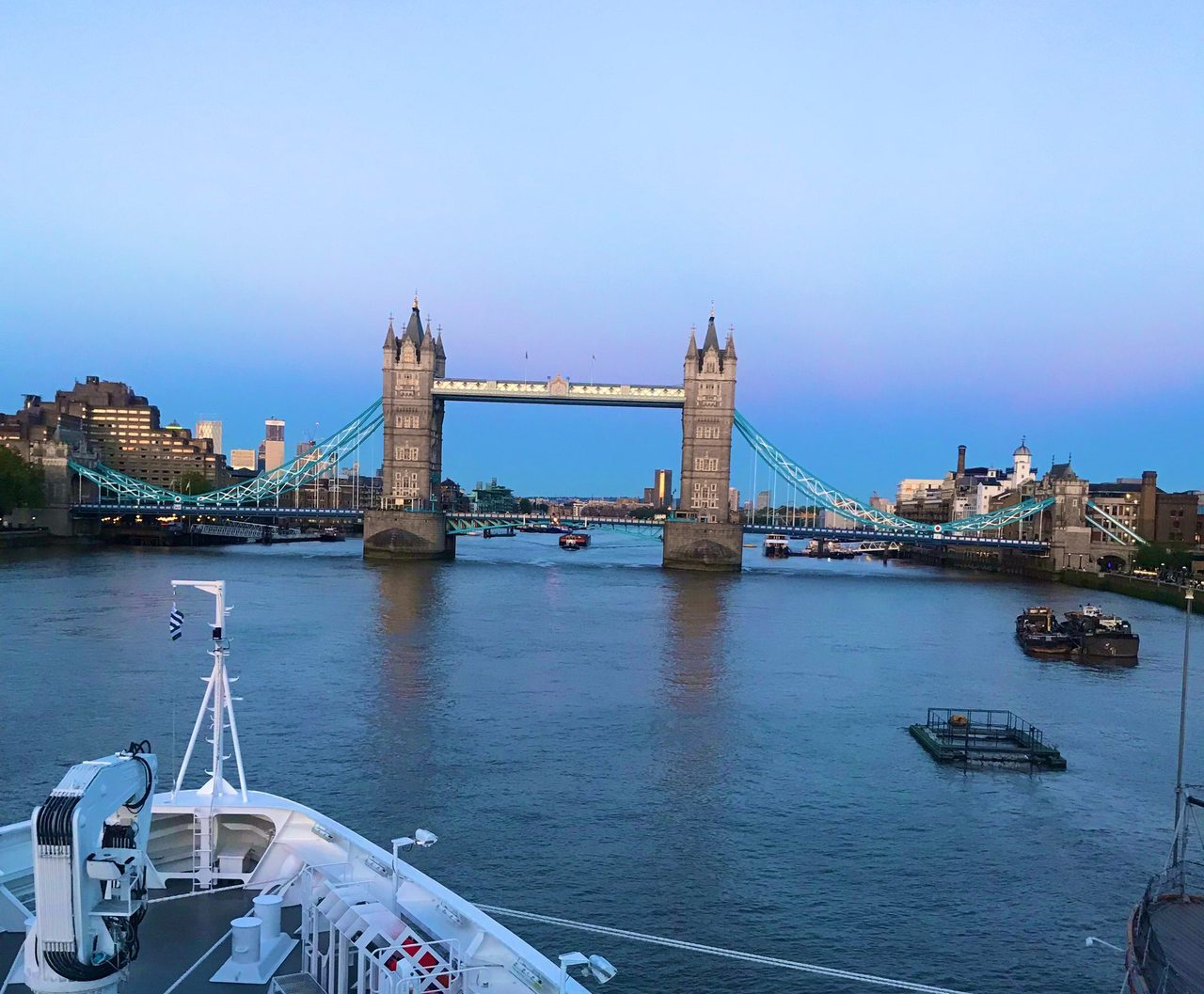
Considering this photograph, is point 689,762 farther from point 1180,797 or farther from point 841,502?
point 841,502

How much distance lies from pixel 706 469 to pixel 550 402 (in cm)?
1287

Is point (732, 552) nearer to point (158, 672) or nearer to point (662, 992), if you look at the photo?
point (158, 672)

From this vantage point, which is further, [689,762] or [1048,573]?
[1048,573]

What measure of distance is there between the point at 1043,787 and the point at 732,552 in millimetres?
52190

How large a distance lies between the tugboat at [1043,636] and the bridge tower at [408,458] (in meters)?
43.9

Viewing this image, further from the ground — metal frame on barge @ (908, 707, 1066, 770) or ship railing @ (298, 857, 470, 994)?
ship railing @ (298, 857, 470, 994)

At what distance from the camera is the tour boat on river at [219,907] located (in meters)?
5.47

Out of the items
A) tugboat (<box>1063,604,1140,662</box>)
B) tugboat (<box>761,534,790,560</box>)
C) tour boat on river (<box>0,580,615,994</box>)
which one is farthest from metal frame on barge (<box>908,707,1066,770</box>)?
tugboat (<box>761,534,790,560</box>)

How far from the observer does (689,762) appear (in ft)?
67.8

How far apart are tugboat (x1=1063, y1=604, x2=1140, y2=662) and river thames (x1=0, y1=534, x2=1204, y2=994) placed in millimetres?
823

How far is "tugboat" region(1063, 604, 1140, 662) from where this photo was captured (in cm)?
3706

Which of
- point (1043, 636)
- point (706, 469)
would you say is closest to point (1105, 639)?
point (1043, 636)

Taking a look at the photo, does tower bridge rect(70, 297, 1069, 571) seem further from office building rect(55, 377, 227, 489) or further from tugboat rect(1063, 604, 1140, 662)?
office building rect(55, 377, 227, 489)

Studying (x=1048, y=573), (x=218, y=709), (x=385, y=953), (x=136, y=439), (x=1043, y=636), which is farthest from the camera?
(x=136, y=439)
